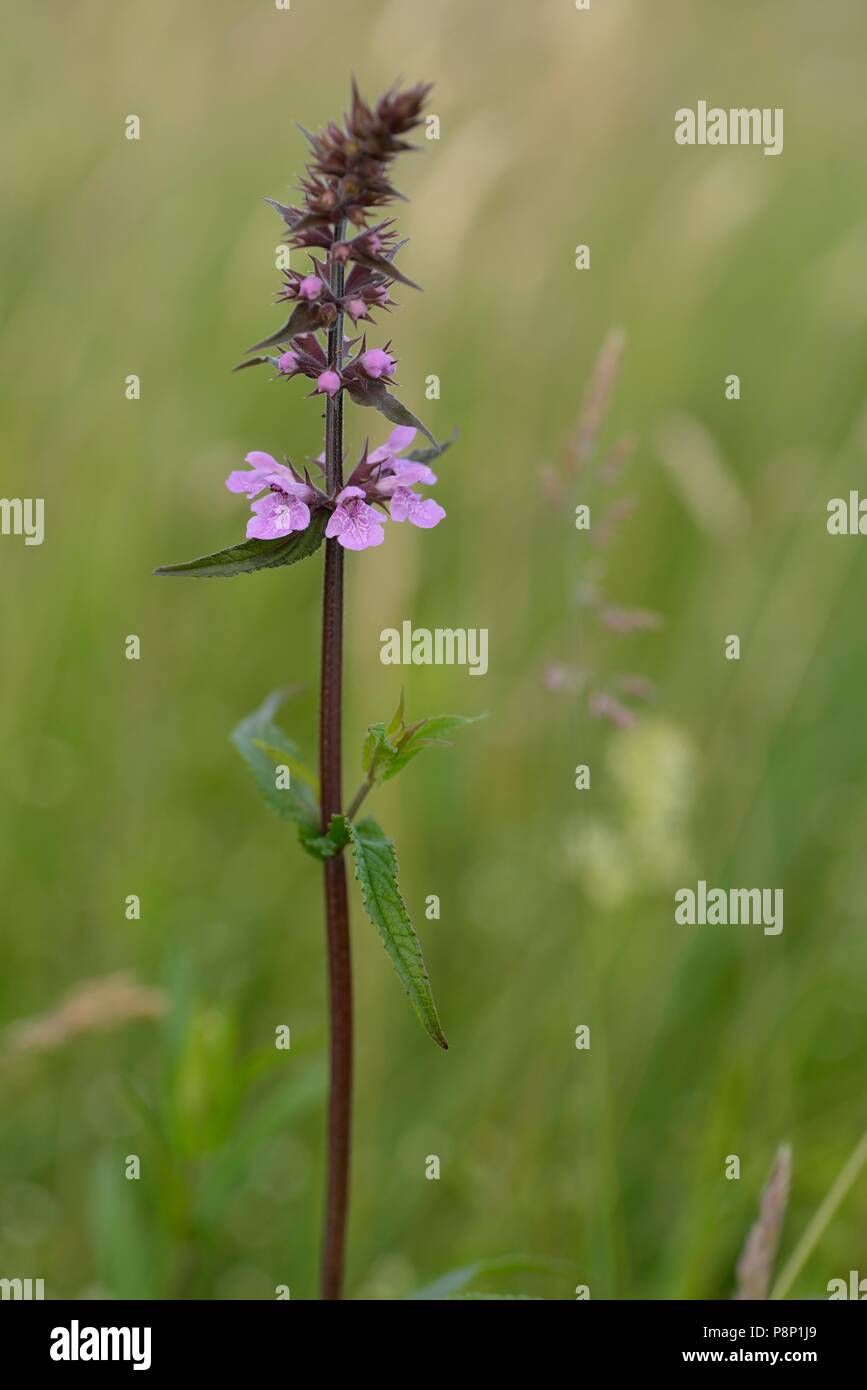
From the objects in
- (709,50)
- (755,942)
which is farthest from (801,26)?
(755,942)

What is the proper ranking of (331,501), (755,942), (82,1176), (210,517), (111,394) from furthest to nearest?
(111,394), (210,517), (755,942), (82,1176), (331,501)

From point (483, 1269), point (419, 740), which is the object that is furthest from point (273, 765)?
point (483, 1269)

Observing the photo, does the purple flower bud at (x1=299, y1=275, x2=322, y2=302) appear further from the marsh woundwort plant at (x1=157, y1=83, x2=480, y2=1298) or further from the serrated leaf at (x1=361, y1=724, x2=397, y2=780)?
the serrated leaf at (x1=361, y1=724, x2=397, y2=780)

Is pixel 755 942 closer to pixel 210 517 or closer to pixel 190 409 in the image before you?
pixel 210 517

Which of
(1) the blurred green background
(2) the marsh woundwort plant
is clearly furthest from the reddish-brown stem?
(1) the blurred green background

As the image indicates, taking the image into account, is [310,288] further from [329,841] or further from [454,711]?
[454,711]
